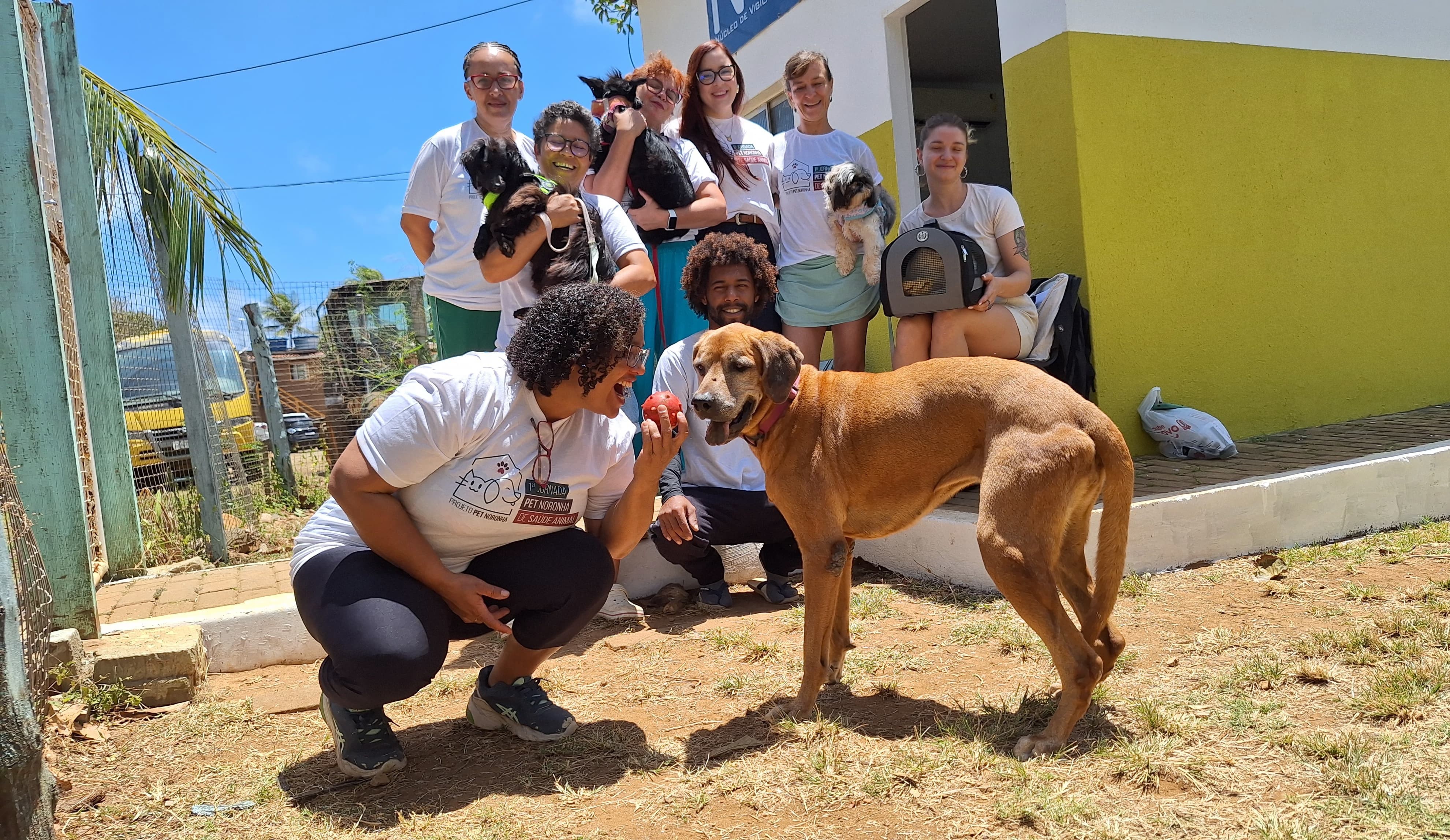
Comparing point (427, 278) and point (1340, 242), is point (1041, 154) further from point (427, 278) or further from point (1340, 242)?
point (427, 278)

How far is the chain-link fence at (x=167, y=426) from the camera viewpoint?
7.04 meters

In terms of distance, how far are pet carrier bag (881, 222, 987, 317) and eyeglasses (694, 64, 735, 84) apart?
1.39 metres

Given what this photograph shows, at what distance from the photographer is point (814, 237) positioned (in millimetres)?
5445

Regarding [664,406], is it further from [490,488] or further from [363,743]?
[363,743]

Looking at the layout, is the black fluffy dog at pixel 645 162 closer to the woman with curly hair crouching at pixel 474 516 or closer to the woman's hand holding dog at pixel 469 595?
the woman with curly hair crouching at pixel 474 516

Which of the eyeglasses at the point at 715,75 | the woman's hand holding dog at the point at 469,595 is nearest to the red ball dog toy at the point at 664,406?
the woman's hand holding dog at the point at 469,595

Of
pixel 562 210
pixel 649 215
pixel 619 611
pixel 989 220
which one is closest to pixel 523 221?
pixel 562 210

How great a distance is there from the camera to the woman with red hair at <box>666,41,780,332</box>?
5480 mm

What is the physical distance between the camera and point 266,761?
3354 mm

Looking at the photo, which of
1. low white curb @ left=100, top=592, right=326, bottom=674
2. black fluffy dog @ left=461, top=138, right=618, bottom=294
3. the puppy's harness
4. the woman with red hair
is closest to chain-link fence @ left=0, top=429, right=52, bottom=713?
low white curb @ left=100, top=592, right=326, bottom=674

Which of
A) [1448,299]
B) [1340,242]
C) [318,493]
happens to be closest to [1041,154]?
[1340,242]

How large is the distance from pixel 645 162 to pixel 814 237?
3.37ft

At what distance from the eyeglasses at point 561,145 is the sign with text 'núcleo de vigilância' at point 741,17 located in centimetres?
527

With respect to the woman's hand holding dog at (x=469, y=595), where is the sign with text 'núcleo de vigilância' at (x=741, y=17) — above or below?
above
